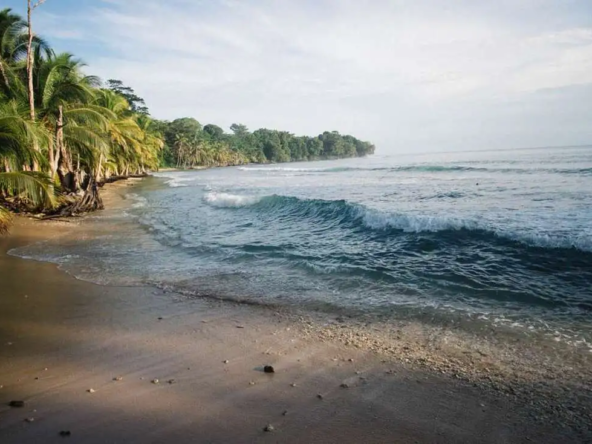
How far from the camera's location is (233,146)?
429 ft

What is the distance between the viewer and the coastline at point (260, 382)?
327cm

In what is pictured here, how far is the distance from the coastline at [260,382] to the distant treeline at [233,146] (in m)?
88.9

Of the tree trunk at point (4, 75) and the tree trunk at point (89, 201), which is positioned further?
the tree trunk at point (89, 201)

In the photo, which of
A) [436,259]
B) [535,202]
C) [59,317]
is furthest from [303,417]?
[535,202]

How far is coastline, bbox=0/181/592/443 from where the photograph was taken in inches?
129

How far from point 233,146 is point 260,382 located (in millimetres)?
131016

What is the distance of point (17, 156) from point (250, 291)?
32.9 feet

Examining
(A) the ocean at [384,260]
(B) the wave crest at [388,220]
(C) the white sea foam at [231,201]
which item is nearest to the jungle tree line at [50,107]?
(A) the ocean at [384,260]

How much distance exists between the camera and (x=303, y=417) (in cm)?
343

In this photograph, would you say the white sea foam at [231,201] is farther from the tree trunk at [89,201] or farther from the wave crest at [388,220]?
the tree trunk at [89,201]

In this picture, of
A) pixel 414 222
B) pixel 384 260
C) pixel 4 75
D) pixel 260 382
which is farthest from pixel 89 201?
pixel 260 382

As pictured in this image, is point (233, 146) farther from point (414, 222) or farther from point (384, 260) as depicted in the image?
point (384, 260)

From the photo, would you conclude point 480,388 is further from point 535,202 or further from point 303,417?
point 535,202

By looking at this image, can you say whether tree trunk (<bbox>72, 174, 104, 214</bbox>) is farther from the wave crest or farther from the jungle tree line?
the wave crest
